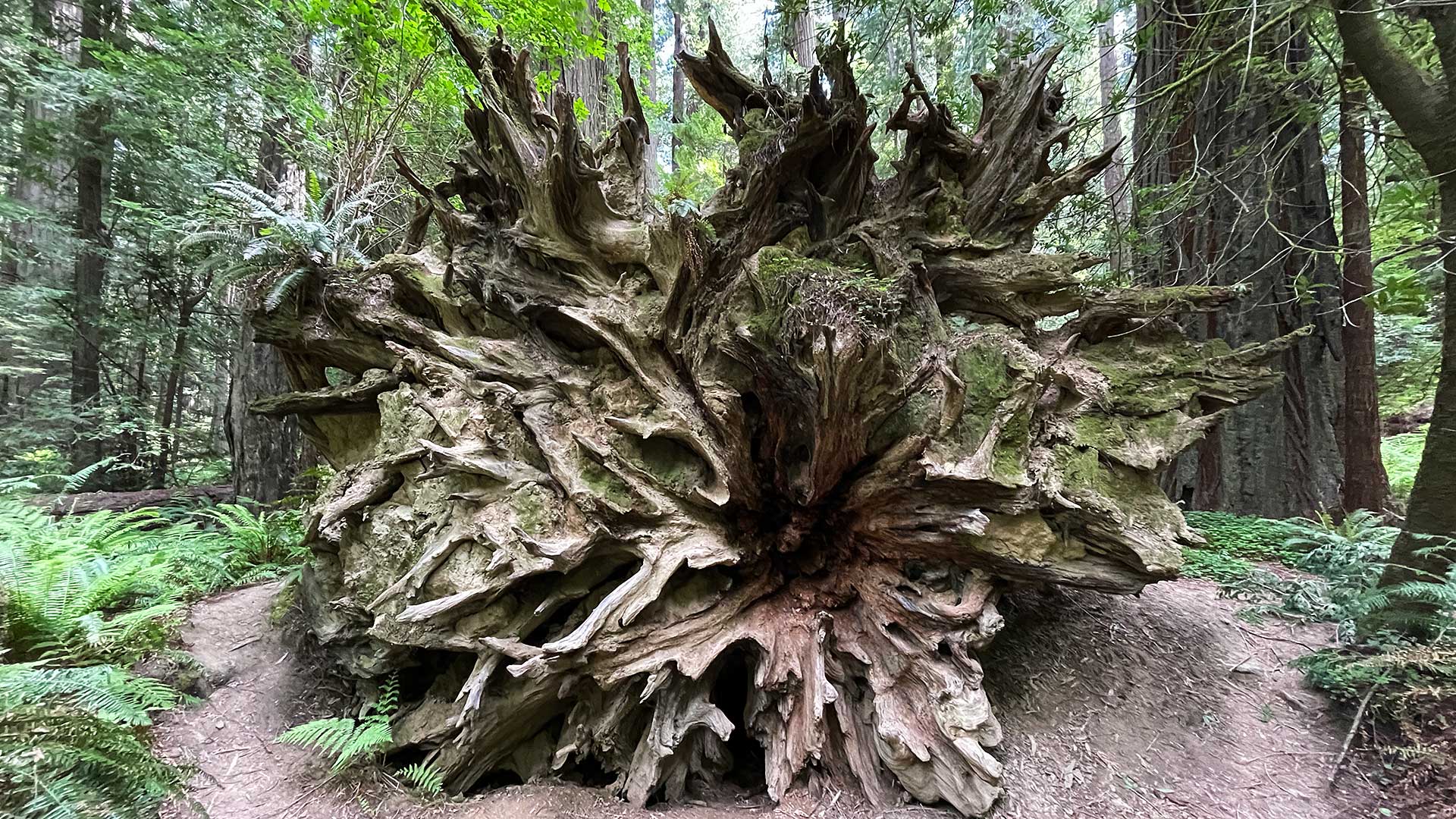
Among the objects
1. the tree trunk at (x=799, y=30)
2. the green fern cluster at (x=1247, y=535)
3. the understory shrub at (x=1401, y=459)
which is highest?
the tree trunk at (x=799, y=30)

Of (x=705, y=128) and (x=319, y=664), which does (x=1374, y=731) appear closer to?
(x=319, y=664)

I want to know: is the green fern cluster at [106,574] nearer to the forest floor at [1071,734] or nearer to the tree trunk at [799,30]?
the forest floor at [1071,734]

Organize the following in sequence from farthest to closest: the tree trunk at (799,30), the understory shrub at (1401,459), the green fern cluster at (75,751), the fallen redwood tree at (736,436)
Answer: the understory shrub at (1401,459) < the tree trunk at (799,30) < the fallen redwood tree at (736,436) < the green fern cluster at (75,751)

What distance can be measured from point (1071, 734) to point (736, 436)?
9.67ft

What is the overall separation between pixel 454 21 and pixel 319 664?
5493mm

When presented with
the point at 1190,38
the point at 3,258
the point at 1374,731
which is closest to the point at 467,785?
the point at 1374,731

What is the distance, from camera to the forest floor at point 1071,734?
10.5ft

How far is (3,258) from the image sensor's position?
29.9 ft

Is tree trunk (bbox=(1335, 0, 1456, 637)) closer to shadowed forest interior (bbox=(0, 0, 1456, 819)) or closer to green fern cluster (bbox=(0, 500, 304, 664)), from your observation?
shadowed forest interior (bbox=(0, 0, 1456, 819))

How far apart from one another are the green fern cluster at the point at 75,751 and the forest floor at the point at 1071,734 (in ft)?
2.31

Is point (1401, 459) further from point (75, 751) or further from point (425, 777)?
point (75, 751)

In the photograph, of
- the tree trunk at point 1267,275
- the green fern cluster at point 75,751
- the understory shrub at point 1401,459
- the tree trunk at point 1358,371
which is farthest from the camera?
the understory shrub at point 1401,459

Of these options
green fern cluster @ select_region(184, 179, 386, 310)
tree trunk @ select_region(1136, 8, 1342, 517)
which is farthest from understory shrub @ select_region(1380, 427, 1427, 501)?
green fern cluster @ select_region(184, 179, 386, 310)

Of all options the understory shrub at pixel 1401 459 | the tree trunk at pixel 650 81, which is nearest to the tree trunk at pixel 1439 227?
the tree trunk at pixel 650 81
